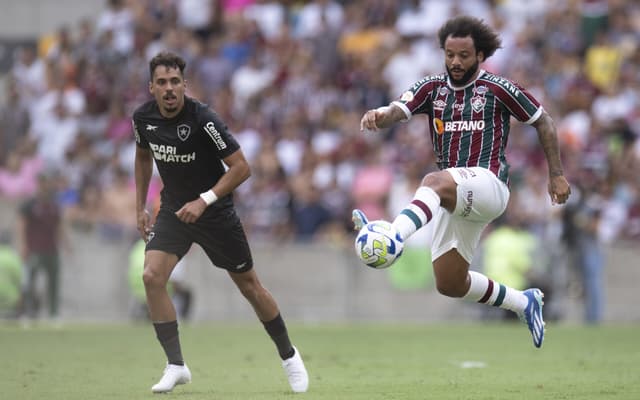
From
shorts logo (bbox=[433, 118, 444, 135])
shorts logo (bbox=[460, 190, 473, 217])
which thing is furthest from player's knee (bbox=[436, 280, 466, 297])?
shorts logo (bbox=[433, 118, 444, 135])

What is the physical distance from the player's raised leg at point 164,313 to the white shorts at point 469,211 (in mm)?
2089

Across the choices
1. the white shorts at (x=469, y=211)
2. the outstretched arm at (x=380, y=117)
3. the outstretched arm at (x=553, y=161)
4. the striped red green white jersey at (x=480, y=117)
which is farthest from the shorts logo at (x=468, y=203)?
the outstretched arm at (x=380, y=117)

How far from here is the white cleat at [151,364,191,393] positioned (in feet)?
31.1

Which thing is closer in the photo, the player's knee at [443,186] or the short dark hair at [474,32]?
the player's knee at [443,186]

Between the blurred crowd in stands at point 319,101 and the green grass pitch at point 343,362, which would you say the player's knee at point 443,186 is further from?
the blurred crowd in stands at point 319,101

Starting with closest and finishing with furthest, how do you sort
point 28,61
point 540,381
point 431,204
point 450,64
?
point 431,204, point 450,64, point 540,381, point 28,61

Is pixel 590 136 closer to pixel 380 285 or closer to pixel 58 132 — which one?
pixel 380 285

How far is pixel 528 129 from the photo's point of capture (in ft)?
68.7

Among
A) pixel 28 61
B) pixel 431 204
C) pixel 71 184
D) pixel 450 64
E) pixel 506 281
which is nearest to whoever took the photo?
pixel 431 204

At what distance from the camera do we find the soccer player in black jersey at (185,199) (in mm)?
9516

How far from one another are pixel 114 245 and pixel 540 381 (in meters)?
11.5

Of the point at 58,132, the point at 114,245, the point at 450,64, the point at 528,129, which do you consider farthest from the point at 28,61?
the point at 450,64

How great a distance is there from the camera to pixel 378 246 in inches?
337

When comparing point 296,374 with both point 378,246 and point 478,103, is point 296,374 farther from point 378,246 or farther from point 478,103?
point 478,103
